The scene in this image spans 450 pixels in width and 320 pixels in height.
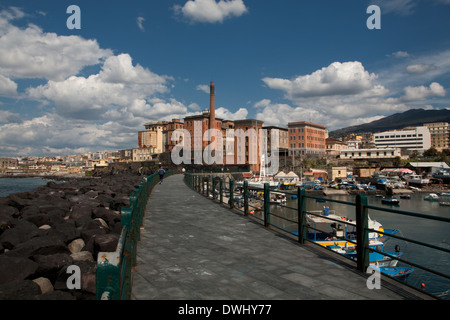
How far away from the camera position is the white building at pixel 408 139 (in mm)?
147125

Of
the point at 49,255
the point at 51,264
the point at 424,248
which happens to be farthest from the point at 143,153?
the point at 51,264

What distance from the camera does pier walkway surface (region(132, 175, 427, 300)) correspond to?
13.9 feet

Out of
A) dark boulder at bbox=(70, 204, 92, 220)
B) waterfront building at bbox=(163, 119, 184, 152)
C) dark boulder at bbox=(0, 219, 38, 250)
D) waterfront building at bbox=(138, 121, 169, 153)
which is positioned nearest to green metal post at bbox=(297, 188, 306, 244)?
dark boulder at bbox=(0, 219, 38, 250)

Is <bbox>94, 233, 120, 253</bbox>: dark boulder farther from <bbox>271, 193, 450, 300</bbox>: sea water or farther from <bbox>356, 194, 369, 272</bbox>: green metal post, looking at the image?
<bbox>271, 193, 450, 300</bbox>: sea water

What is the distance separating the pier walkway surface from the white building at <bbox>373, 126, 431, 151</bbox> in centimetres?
15686

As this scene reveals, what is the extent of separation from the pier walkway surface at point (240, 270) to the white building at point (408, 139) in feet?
515

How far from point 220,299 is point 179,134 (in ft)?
353

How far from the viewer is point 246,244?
7.12 metres

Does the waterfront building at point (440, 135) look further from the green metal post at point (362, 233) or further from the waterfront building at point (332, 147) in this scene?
the green metal post at point (362, 233)

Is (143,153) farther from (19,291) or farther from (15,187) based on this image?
(19,291)

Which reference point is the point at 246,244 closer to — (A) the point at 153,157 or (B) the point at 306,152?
(B) the point at 306,152

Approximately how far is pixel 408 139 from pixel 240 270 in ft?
549

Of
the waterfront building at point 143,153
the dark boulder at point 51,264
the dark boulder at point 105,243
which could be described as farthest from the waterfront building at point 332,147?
the dark boulder at point 51,264
